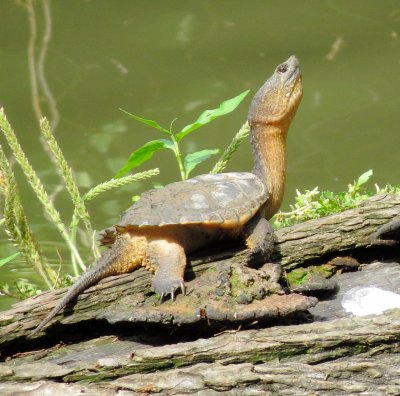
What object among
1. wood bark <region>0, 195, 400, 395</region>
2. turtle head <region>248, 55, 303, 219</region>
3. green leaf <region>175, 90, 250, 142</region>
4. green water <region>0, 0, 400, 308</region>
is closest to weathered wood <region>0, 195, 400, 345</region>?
wood bark <region>0, 195, 400, 395</region>

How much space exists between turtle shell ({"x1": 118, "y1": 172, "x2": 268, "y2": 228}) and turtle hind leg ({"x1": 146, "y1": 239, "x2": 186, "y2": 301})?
0.16ft

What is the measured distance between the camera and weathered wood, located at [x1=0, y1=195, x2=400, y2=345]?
1.24 metres

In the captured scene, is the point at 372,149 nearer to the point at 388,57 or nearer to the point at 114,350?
the point at 388,57

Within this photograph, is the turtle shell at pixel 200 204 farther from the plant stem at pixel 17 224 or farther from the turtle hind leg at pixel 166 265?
the plant stem at pixel 17 224

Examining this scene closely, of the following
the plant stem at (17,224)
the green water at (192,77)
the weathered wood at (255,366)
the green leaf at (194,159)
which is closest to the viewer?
the weathered wood at (255,366)

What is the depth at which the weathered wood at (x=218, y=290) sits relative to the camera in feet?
4.07

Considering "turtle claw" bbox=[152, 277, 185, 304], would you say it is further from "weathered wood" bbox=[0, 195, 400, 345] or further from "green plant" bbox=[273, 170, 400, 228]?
"green plant" bbox=[273, 170, 400, 228]

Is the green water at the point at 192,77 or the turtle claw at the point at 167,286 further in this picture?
the green water at the point at 192,77

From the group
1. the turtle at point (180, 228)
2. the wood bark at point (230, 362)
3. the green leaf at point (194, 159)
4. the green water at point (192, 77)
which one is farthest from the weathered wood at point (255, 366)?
the green water at point (192, 77)

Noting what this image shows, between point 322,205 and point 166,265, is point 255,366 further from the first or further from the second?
point 322,205

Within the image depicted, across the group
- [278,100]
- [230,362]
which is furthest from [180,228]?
[278,100]

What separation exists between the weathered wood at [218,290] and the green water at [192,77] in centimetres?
131

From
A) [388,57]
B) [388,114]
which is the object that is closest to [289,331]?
[388,114]

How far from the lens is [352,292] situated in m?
1.36
